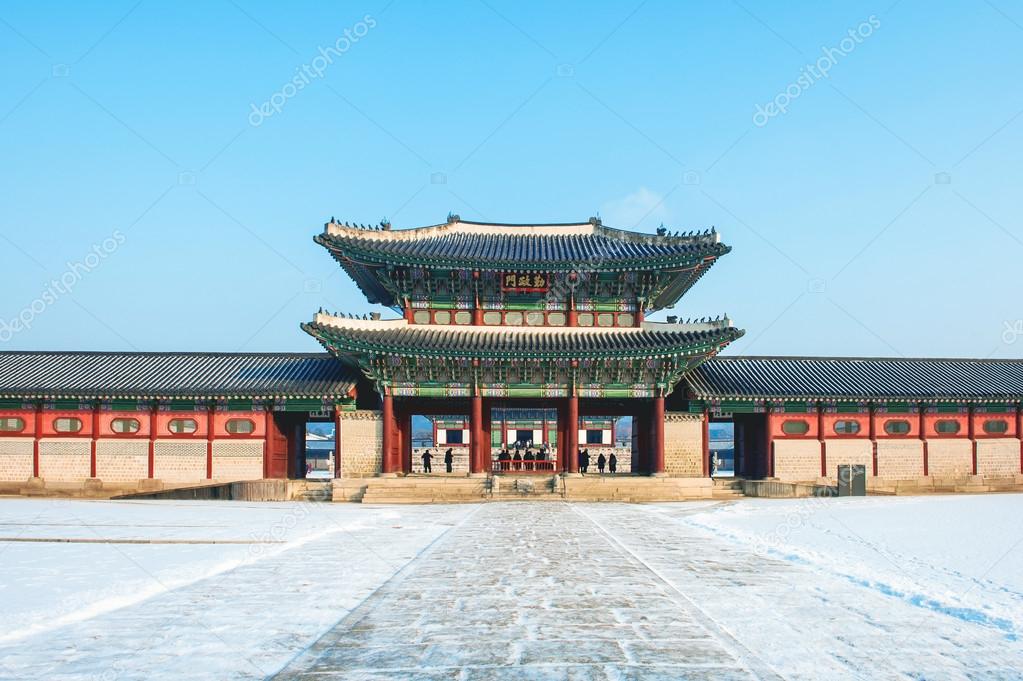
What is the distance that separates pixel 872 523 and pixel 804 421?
15.1m

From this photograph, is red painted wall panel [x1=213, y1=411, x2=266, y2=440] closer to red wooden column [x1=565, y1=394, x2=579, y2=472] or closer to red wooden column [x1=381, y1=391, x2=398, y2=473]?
red wooden column [x1=381, y1=391, x2=398, y2=473]

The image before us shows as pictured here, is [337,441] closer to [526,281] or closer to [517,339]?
[517,339]

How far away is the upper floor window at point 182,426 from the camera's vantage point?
33625 mm

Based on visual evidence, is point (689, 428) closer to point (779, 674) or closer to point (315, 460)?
point (779, 674)

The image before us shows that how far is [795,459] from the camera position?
34.7 metres

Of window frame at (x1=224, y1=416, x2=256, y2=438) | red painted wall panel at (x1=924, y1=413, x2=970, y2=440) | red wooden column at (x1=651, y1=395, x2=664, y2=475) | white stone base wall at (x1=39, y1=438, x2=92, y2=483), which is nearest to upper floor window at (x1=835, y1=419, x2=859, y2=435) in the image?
red painted wall panel at (x1=924, y1=413, x2=970, y2=440)

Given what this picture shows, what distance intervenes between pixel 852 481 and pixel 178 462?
2596 centimetres

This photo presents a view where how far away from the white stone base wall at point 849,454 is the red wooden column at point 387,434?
17.5m

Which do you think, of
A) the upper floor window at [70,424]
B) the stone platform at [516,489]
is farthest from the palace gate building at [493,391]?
the stone platform at [516,489]

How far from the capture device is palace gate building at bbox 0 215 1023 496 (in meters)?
33.3

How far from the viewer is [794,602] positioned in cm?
1050

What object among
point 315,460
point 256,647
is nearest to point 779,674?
point 256,647

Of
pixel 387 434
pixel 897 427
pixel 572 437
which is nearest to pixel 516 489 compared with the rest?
pixel 572 437

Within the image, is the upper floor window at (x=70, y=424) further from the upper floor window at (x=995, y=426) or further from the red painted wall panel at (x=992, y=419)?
the upper floor window at (x=995, y=426)
